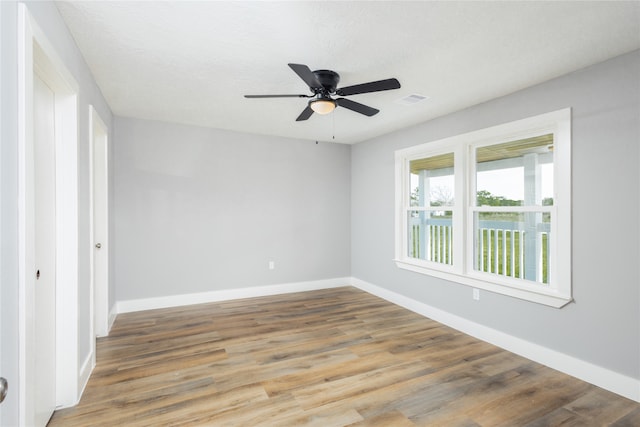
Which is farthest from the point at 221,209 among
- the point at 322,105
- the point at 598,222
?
the point at 598,222

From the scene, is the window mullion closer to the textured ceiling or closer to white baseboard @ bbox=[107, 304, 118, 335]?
the textured ceiling

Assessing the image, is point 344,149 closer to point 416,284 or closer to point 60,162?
point 416,284

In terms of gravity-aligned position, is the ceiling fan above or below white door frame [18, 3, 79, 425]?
above

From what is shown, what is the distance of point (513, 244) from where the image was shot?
323cm

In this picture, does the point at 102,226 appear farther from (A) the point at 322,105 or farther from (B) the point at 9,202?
(A) the point at 322,105

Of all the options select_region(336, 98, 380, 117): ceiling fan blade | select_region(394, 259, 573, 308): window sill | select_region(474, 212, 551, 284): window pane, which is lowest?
select_region(394, 259, 573, 308): window sill

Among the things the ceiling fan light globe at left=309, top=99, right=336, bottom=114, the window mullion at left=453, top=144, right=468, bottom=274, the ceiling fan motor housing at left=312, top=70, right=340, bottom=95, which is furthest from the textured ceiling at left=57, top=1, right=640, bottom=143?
the window mullion at left=453, top=144, right=468, bottom=274

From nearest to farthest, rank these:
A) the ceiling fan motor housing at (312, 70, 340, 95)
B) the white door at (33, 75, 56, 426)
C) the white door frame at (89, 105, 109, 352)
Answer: the white door at (33, 75, 56, 426), the ceiling fan motor housing at (312, 70, 340, 95), the white door frame at (89, 105, 109, 352)

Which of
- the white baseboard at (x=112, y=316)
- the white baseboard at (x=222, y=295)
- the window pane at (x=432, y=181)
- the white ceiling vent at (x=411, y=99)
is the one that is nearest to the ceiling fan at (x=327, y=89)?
the white ceiling vent at (x=411, y=99)

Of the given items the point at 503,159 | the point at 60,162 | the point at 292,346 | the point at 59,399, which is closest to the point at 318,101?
the point at 60,162

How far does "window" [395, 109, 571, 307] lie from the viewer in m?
2.76

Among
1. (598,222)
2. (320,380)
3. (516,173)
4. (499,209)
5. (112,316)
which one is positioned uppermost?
(516,173)

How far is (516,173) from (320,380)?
8.86ft

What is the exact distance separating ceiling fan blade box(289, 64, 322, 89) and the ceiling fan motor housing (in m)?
0.05
